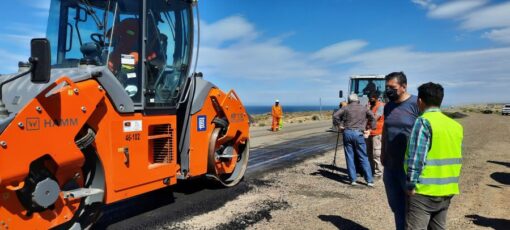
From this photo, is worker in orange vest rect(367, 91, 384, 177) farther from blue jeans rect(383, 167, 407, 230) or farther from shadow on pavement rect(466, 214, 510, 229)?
blue jeans rect(383, 167, 407, 230)

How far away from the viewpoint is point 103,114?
4656mm

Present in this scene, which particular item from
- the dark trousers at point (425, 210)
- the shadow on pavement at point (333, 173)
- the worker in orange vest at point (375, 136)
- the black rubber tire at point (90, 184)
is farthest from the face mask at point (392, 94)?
the shadow on pavement at point (333, 173)

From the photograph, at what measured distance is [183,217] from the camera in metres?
5.69

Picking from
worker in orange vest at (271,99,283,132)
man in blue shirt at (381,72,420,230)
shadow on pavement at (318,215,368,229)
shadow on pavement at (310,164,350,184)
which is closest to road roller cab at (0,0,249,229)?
shadow on pavement at (318,215,368,229)

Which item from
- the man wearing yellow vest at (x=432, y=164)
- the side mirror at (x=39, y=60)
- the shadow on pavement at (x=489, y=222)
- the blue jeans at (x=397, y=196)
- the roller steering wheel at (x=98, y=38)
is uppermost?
the roller steering wheel at (x=98, y=38)

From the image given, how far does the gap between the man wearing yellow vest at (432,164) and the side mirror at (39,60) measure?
3209mm

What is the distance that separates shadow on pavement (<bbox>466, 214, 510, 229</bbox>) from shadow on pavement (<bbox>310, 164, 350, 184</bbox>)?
2605mm

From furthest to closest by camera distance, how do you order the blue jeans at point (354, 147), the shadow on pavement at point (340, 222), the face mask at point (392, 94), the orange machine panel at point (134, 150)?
the blue jeans at point (354, 147), the shadow on pavement at point (340, 222), the orange machine panel at point (134, 150), the face mask at point (392, 94)

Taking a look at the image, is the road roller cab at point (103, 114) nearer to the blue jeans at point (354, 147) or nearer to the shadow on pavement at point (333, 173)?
the blue jeans at point (354, 147)

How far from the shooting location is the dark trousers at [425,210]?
11.9 ft

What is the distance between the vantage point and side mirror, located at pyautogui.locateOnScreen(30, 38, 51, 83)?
3639 mm

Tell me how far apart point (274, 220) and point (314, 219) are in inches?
21.3

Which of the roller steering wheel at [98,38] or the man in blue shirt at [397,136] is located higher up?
the roller steering wheel at [98,38]

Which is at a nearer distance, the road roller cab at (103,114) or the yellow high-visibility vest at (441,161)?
the yellow high-visibility vest at (441,161)
